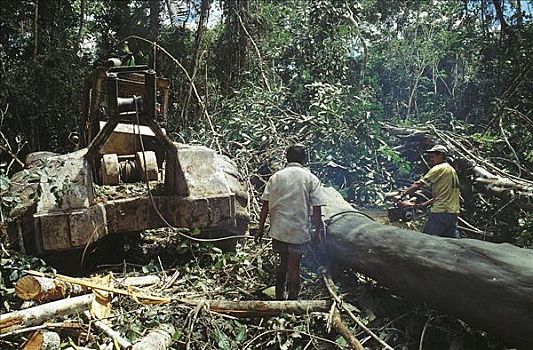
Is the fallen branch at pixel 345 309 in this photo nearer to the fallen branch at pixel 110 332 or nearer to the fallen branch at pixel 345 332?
the fallen branch at pixel 345 332

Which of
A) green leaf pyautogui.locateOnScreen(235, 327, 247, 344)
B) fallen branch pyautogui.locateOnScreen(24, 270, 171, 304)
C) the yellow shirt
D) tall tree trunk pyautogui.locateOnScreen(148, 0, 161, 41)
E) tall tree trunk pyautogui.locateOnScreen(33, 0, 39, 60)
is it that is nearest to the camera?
green leaf pyautogui.locateOnScreen(235, 327, 247, 344)

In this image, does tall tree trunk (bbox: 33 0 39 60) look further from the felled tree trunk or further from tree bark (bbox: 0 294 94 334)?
tree bark (bbox: 0 294 94 334)

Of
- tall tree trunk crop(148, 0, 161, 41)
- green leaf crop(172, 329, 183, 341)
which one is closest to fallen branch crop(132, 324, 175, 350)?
green leaf crop(172, 329, 183, 341)

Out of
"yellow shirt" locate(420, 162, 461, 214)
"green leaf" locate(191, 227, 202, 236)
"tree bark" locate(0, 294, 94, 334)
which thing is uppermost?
"yellow shirt" locate(420, 162, 461, 214)

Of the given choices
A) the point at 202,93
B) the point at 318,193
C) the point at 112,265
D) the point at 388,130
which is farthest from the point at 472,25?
the point at 112,265

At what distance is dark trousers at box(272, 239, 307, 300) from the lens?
14.3 ft

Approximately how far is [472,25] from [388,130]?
5.27 meters

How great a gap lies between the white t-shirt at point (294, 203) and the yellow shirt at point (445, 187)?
206 centimetres

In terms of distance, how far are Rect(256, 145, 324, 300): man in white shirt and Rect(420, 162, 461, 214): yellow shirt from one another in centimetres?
206

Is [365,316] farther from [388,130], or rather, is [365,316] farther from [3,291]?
[388,130]

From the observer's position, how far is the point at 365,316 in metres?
4.03

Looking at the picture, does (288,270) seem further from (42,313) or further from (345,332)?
(42,313)

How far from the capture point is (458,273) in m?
3.34

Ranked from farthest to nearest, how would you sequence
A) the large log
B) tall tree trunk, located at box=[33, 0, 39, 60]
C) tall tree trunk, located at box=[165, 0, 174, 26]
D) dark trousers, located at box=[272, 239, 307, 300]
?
tall tree trunk, located at box=[165, 0, 174, 26] → tall tree trunk, located at box=[33, 0, 39, 60] → dark trousers, located at box=[272, 239, 307, 300] → the large log
